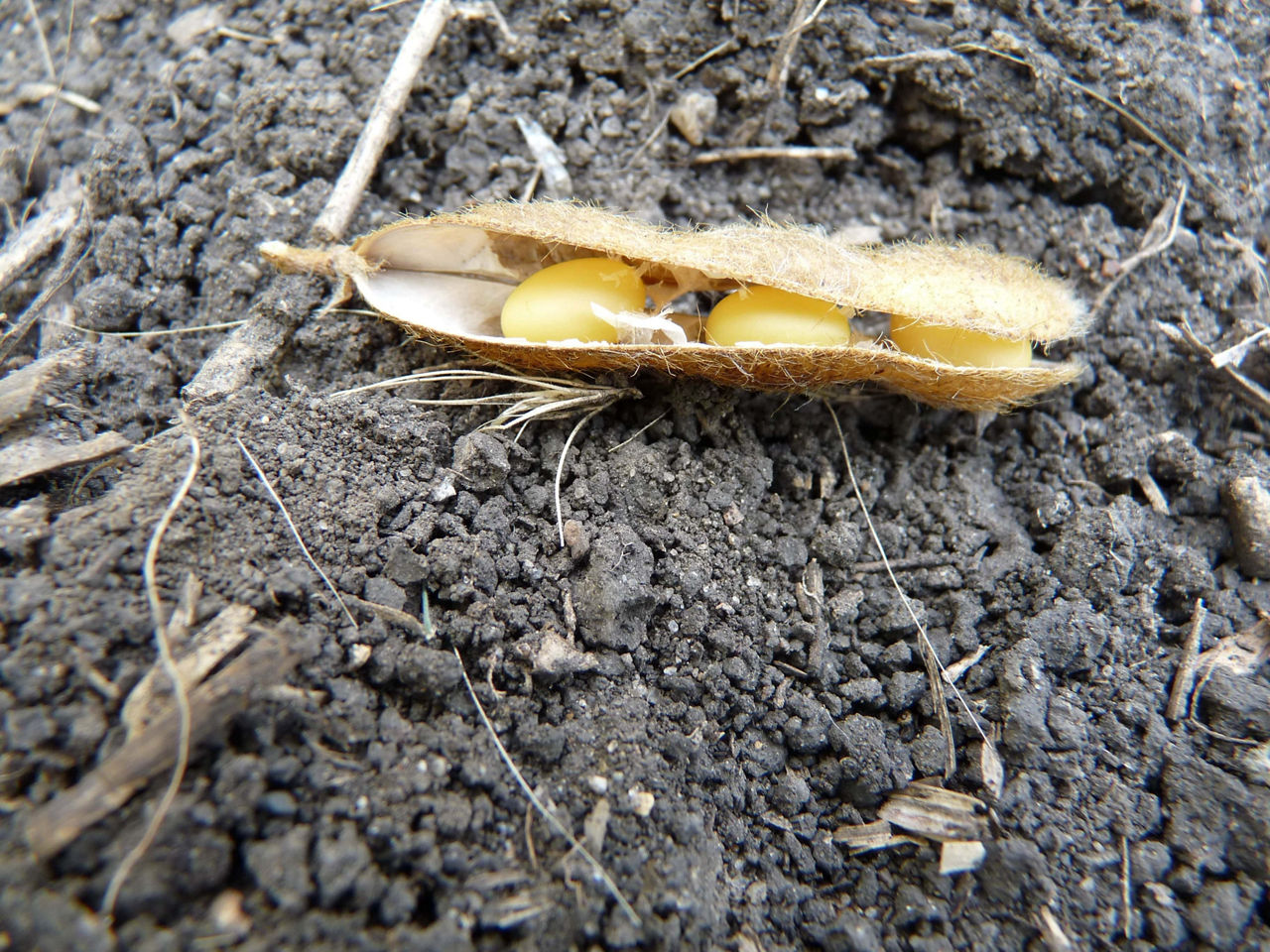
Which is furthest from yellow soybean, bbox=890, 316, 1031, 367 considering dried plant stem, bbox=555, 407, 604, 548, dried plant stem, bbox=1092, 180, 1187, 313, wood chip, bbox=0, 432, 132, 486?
wood chip, bbox=0, 432, 132, 486

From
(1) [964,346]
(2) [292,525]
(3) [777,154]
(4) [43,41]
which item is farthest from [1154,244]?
(4) [43,41]

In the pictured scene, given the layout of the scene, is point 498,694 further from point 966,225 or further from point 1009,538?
point 966,225

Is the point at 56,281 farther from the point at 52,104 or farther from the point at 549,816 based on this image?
the point at 549,816

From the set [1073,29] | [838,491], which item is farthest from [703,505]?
[1073,29]

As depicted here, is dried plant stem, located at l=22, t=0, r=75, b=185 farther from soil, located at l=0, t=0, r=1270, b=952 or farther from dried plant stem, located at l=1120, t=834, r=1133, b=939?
dried plant stem, located at l=1120, t=834, r=1133, b=939

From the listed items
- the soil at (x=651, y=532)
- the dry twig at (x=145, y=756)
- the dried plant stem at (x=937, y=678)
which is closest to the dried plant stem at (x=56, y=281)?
the soil at (x=651, y=532)

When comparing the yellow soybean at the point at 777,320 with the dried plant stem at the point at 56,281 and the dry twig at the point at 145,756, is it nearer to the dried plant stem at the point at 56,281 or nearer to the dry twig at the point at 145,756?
the dry twig at the point at 145,756
